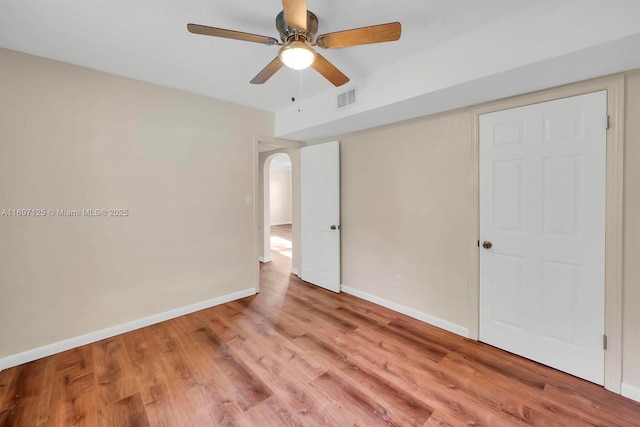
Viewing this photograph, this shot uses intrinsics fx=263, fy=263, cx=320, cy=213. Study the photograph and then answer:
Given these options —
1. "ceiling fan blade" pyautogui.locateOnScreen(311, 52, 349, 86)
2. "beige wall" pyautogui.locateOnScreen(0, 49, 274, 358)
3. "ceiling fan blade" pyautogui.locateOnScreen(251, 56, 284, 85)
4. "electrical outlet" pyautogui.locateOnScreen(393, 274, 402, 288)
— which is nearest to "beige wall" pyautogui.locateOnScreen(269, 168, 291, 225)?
"beige wall" pyautogui.locateOnScreen(0, 49, 274, 358)

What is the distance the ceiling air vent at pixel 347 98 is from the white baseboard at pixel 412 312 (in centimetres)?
228

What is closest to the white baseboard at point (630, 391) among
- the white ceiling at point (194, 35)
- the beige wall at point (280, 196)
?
the white ceiling at point (194, 35)

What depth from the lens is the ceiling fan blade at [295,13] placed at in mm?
1270

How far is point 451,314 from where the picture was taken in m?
2.62

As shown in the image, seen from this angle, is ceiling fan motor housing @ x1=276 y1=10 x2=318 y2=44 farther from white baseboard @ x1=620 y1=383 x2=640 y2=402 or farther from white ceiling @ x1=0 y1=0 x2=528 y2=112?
white baseboard @ x1=620 y1=383 x2=640 y2=402

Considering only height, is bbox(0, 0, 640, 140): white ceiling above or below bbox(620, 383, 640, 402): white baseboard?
above

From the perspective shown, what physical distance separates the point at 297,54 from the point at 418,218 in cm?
201

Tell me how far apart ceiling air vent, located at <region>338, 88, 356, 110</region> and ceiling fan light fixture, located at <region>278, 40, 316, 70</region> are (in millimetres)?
1076

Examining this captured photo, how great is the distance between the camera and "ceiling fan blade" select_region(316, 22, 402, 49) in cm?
146

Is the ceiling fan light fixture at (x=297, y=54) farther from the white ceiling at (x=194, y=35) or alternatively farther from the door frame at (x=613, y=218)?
the door frame at (x=613, y=218)

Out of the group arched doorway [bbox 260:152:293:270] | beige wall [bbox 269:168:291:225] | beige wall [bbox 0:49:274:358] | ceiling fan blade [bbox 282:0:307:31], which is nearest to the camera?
ceiling fan blade [bbox 282:0:307:31]

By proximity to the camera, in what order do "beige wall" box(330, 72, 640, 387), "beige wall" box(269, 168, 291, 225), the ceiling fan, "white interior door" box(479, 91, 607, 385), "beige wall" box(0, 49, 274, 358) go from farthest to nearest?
"beige wall" box(269, 168, 291, 225) → "beige wall" box(330, 72, 640, 387) → "beige wall" box(0, 49, 274, 358) → "white interior door" box(479, 91, 607, 385) → the ceiling fan

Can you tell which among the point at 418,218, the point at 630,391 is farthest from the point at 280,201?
the point at 630,391

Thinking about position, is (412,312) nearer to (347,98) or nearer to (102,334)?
(347,98)
